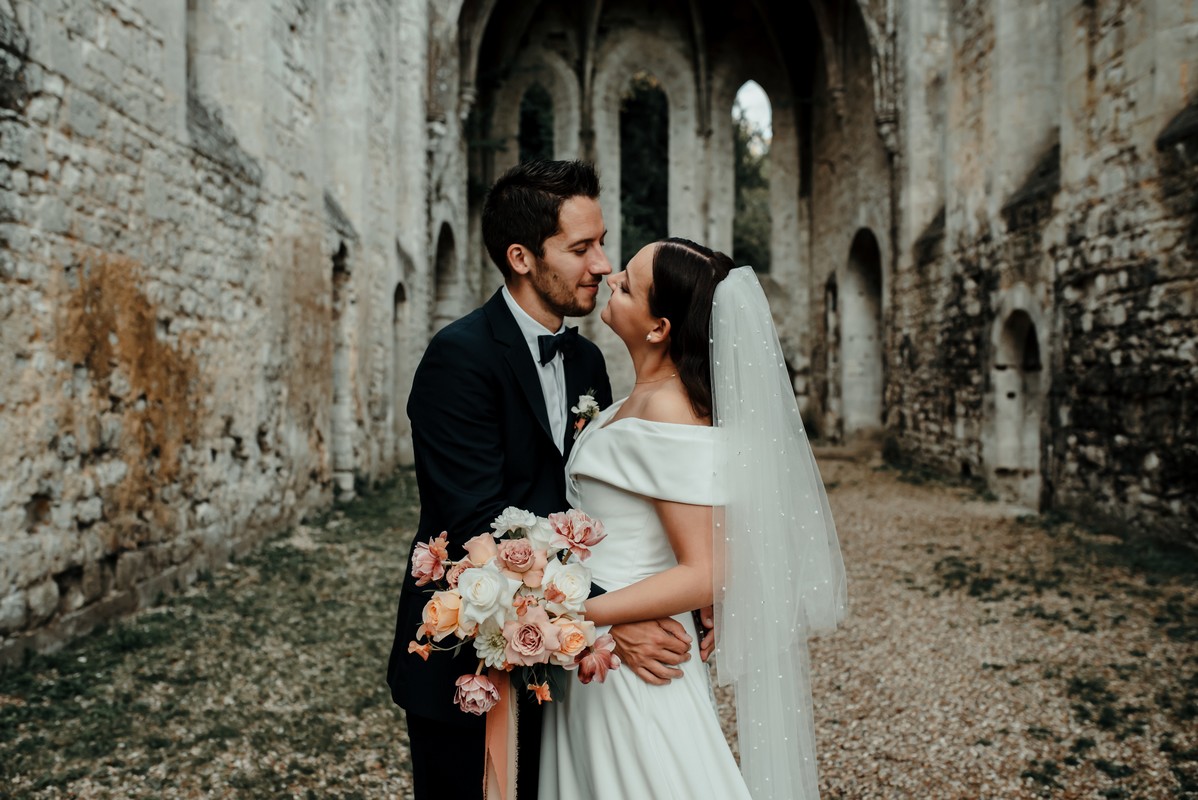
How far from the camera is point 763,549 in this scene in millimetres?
1956

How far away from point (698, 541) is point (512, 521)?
399mm

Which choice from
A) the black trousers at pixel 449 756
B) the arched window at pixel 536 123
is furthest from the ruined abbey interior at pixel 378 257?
the black trousers at pixel 449 756

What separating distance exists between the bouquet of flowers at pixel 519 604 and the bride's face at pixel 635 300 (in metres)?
0.46

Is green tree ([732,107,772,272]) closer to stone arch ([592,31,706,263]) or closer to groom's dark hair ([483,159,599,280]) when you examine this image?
stone arch ([592,31,706,263])

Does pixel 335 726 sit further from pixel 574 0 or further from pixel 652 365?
pixel 574 0

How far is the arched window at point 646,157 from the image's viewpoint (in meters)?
19.1

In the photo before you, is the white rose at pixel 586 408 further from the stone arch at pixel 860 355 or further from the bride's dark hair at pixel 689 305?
the stone arch at pixel 860 355

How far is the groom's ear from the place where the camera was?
204 centimetres

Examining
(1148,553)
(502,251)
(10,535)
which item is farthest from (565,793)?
(1148,553)

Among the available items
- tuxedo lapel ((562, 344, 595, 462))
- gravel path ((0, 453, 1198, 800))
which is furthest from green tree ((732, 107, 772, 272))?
tuxedo lapel ((562, 344, 595, 462))

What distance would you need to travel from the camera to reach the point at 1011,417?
9.82 m

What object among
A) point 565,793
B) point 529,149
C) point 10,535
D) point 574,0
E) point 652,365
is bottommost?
point 565,793

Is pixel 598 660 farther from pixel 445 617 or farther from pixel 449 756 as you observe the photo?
pixel 449 756

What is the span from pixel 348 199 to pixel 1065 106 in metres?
7.00
